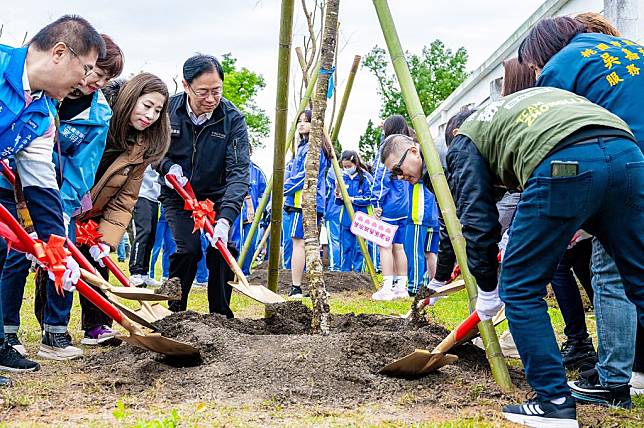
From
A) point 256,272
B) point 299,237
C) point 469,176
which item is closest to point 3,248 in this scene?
point 469,176

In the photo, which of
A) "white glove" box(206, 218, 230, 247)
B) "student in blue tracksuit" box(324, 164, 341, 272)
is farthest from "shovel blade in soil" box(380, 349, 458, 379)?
"student in blue tracksuit" box(324, 164, 341, 272)

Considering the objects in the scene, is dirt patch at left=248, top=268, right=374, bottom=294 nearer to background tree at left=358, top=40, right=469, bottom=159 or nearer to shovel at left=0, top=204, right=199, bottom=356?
shovel at left=0, top=204, right=199, bottom=356

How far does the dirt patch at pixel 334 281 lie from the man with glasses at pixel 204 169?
3.63 metres

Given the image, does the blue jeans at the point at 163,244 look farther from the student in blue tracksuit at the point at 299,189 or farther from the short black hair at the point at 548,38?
the short black hair at the point at 548,38

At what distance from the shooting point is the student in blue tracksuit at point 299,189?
8.31 metres

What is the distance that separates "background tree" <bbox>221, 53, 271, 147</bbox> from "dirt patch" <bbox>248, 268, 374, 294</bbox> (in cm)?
2313

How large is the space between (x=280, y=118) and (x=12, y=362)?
2.15 metres

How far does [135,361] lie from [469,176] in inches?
79.8

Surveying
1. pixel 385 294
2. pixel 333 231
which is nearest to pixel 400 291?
pixel 385 294

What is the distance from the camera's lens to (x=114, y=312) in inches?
154

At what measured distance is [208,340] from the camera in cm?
388

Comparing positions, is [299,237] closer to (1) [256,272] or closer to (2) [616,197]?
(1) [256,272]

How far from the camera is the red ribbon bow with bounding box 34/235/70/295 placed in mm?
3354

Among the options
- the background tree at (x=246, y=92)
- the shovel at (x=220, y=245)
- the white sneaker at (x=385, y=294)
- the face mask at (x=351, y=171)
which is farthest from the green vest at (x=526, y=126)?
the background tree at (x=246, y=92)
